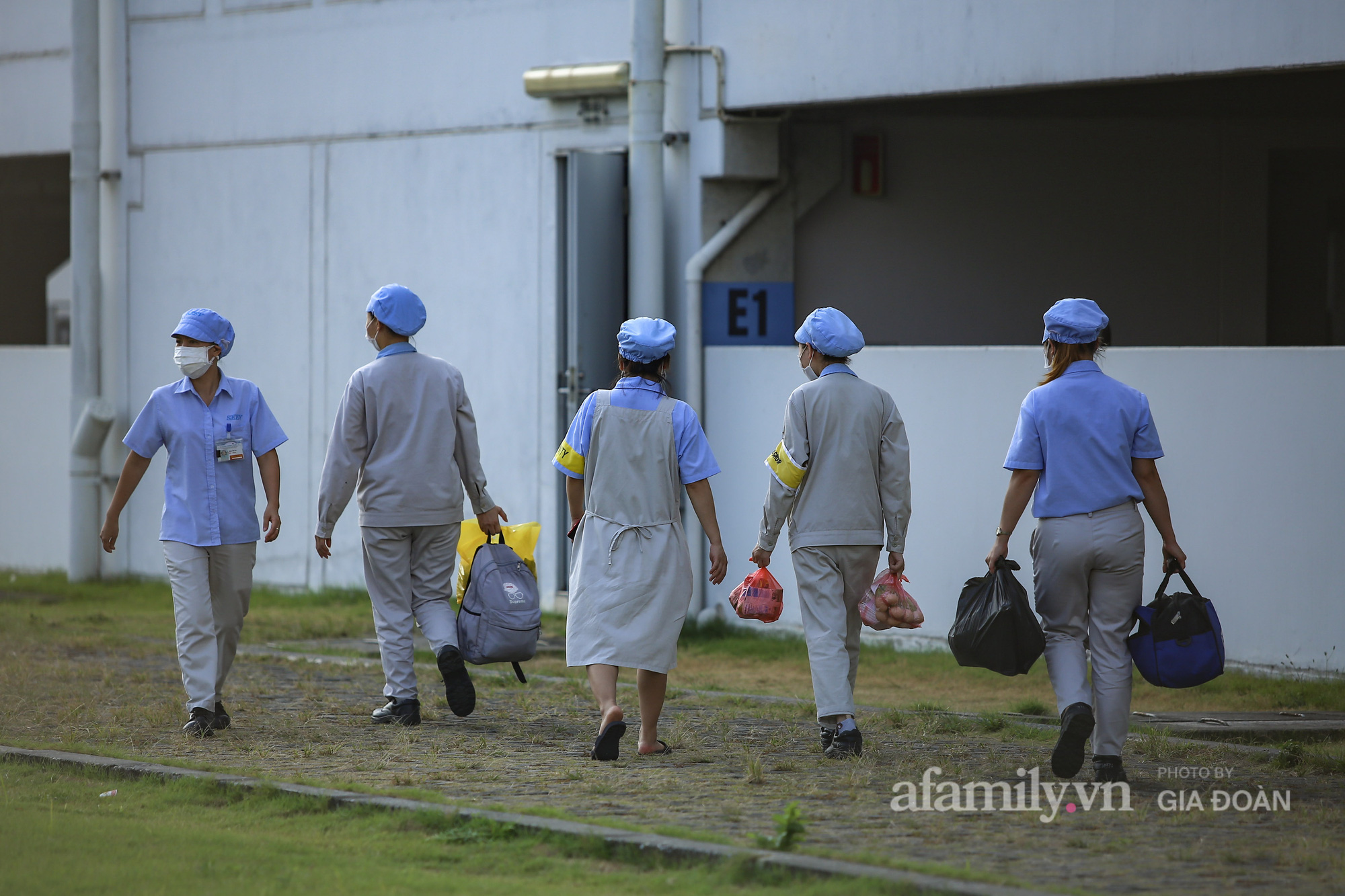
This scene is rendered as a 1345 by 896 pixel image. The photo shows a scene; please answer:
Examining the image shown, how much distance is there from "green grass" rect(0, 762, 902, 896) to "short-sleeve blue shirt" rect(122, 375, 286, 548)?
1.62m

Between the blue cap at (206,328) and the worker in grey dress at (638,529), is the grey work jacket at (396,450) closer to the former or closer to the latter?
the blue cap at (206,328)

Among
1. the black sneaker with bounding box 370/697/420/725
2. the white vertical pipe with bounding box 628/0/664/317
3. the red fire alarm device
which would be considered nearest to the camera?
the black sneaker with bounding box 370/697/420/725

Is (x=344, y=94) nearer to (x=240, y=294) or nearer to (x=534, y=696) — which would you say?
(x=240, y=294)

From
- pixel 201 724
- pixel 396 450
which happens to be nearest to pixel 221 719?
pixel 201 724

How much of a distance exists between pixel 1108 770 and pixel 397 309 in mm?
3781

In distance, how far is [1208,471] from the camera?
904 centimetres

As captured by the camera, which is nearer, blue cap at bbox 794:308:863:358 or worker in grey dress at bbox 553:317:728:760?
worker in grey dress at bbox 553:317:728:760

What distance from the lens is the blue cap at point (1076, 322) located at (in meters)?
6.32

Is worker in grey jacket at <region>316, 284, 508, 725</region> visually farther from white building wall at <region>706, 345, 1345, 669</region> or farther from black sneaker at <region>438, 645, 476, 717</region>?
white building wall at <region>706, 345, 1345, 669</region>

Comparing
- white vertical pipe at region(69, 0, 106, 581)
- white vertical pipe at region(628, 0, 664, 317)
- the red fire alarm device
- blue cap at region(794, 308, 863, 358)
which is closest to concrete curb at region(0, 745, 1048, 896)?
blue cap at region(794, 308, 863, 358)

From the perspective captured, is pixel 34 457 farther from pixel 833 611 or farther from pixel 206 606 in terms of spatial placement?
pixel 833 611

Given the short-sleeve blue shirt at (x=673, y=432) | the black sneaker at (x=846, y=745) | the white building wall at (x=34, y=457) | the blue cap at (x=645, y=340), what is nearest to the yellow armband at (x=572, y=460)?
the short-sleeve blue shirt at (x=673, y=432)

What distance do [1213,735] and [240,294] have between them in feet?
28.7

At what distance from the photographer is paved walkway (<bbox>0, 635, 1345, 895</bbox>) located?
16.2 feet
